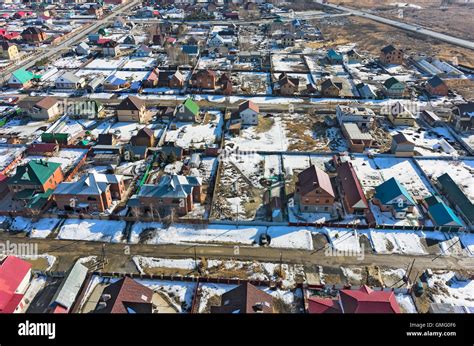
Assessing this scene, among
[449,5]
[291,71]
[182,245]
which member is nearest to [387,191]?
[182,245]

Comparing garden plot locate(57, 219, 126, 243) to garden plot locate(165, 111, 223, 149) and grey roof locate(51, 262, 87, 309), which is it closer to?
grey roof locate(51, 262, 87, 309)

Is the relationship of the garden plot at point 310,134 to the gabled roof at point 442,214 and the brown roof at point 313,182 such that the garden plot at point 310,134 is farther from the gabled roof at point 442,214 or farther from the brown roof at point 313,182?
the gabled roof at point 442,214

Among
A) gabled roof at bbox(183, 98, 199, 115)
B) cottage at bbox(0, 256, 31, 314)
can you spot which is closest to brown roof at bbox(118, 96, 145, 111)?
gabled roof at bbox(183, 98, 199, 115)

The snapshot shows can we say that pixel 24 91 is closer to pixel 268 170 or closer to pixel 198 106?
pixel 198 106

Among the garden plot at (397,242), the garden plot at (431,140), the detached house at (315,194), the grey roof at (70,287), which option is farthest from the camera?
the garden plot at (431,140)

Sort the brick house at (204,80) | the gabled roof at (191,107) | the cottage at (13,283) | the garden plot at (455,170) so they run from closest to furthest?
1. the cottage at (13,283)
2. the garden plot at (455,170)
3. the gabled roof at (191,107)
4. the brick house at (204,80)

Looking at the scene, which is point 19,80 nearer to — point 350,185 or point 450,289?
point 350,185

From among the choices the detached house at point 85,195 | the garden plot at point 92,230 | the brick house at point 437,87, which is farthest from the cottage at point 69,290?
the brick house at point 437,87
